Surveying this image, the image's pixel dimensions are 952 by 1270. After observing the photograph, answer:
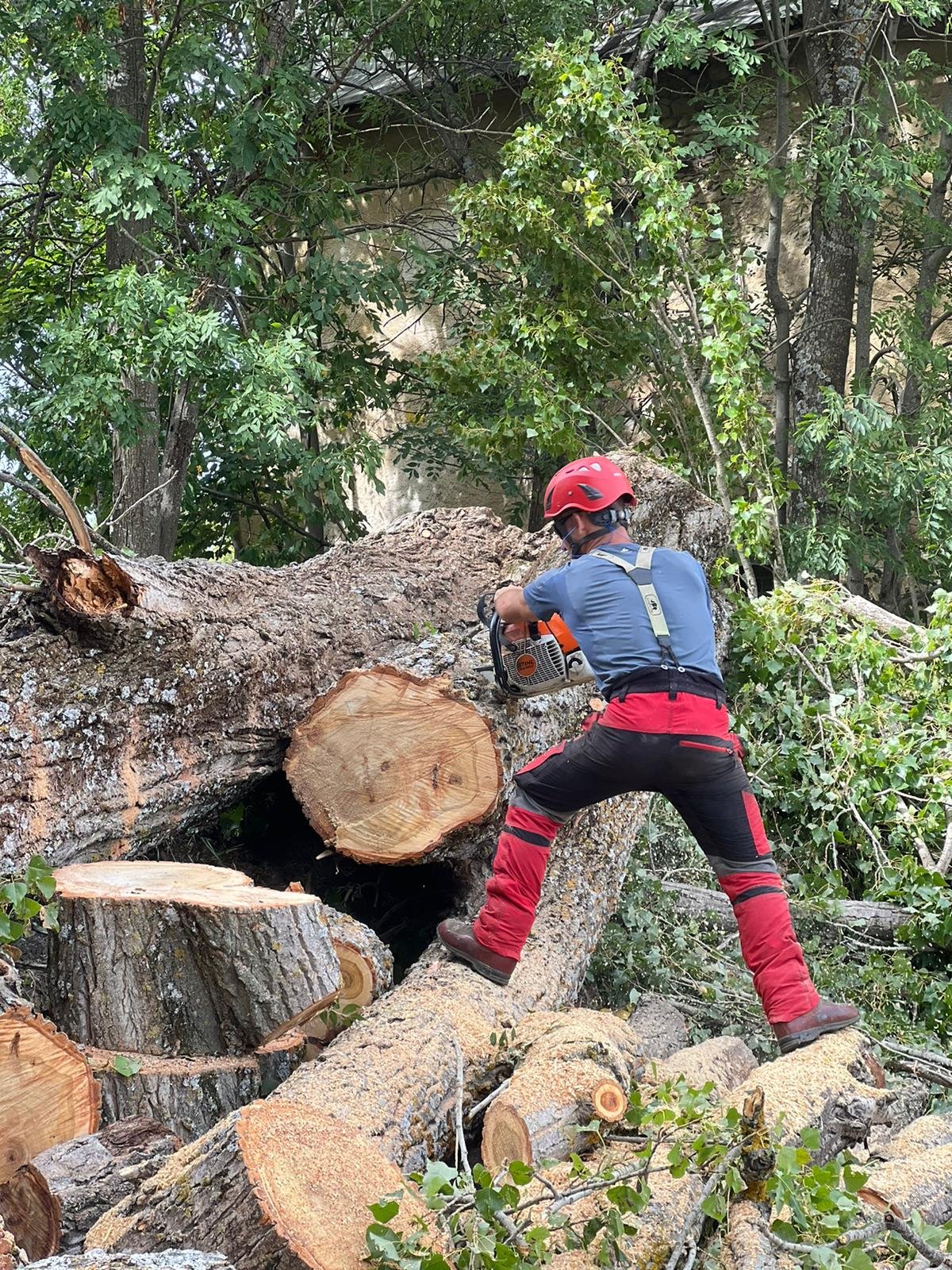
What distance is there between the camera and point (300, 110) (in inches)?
306

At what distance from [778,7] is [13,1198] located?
10.2 metres

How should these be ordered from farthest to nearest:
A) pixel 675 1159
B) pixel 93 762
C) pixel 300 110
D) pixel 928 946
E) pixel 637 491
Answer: pixel 300 110 → pixel 637 491 → pixel 928 946 → pixel 93 762 → pixel 675 1159

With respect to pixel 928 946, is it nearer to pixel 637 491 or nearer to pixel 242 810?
pixel 637 491

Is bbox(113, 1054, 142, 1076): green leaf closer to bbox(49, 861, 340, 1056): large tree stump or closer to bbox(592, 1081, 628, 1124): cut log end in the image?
bbox(49, 861, 340, 1056): large tree stump

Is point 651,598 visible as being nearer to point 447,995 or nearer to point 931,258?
point 447,995

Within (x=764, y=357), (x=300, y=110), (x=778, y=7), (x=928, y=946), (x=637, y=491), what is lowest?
(x=928, y=946)

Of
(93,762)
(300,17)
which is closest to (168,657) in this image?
(93,762)

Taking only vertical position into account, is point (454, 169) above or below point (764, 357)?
above

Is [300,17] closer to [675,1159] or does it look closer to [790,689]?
[790,689]

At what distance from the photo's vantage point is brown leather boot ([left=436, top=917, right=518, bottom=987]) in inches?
146

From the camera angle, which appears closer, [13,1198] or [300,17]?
[13,1198]

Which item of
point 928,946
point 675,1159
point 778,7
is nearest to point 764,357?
point 778,7

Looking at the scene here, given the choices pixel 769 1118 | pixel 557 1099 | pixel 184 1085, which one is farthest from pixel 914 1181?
pixel 184 1085

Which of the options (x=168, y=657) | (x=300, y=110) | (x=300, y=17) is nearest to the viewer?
(x=168, y=657)
